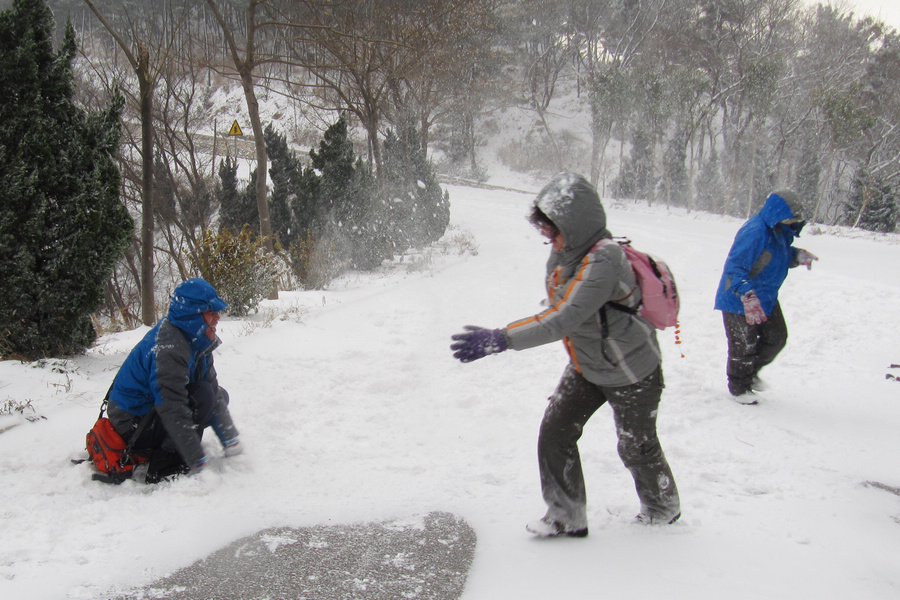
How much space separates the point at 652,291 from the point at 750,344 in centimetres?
242

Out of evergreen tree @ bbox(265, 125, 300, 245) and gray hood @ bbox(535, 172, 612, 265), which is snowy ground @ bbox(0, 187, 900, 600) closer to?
gray hood @ bbox(535, 172, 612, 265)

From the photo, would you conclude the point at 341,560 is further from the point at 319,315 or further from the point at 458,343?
the point at 319,315

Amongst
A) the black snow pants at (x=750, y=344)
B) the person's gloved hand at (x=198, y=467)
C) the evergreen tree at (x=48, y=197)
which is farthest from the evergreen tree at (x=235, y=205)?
the black snow pants at (x=750, y=344)

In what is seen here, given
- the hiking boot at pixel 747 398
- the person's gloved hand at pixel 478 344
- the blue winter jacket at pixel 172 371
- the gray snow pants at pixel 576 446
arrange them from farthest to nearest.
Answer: the hiking boot at pixel 747 398 < the blue winter jacket at pixel 172 371 < the gray snow pants at pixel 576 446 < the person's gloved hand at pixel 478 344

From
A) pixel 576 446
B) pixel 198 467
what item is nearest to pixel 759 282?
pixel 576 446

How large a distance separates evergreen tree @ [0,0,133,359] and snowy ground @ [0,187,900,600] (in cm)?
45

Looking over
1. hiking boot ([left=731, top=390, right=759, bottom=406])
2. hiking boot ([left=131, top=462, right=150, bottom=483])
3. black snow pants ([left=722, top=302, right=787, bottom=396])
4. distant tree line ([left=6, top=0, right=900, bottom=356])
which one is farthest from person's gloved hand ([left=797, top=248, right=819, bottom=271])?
distant tree line ([left=6, top=0, right=900, bottom=356])

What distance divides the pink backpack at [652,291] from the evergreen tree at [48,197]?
417cm

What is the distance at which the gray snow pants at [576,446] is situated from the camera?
2500 mm

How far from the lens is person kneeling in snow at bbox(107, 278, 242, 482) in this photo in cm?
307

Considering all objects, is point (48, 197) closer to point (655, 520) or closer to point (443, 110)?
point (655, 520)

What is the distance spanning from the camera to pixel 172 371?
3.06m

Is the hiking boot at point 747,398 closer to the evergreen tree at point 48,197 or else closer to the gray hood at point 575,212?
the gray hood at point 575,212

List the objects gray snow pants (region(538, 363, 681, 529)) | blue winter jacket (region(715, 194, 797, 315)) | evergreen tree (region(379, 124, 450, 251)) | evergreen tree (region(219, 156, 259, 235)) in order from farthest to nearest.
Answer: evergreen tree (region(219, 156, 259, 235)) < evergreen tree (region(379, 124, 450, 251)) < blue winter jacket (region(715, 194, 797, 315)) < gray snow pants (region(538, 363, 681, 529))
